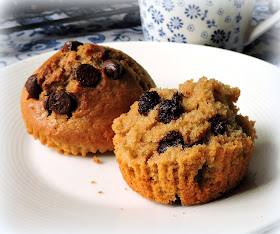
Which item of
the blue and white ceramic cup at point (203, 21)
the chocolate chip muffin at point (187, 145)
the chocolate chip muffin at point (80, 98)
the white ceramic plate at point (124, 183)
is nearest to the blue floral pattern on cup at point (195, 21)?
the blue and white ceramic cup at point (203, 21)

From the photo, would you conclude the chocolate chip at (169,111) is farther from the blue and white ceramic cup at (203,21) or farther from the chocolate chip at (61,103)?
the blue and white ceramic cup at (203,21)

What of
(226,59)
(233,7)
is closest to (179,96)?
(226,59)

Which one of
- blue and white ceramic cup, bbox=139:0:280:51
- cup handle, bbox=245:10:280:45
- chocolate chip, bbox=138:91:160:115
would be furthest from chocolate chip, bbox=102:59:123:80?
cup handle, bbox=245:10:280:45

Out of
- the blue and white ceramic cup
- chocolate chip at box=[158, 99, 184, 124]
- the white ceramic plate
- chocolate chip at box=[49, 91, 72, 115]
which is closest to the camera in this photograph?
the white ceramic plate

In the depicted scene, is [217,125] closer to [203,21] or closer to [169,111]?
[169,111]

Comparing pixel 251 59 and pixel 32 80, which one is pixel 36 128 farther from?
pixel 251 59

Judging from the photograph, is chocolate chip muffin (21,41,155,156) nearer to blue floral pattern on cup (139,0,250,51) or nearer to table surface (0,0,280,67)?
blue floral pattern on cup (139,0,250,51)

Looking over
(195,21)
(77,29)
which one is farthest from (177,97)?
(77,29)
